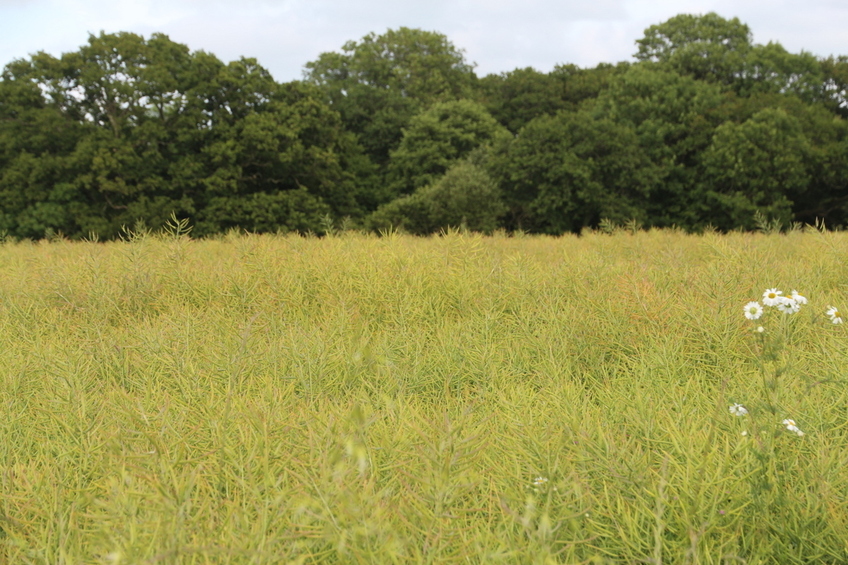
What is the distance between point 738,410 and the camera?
7.99 ft

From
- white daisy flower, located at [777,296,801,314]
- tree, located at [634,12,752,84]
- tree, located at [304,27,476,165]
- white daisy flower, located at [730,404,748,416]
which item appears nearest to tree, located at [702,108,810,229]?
tree, located at [634,12,752,84]

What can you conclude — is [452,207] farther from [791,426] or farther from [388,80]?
[791,426]

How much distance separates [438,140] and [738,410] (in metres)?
31.6

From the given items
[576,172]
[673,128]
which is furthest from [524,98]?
[576,172]

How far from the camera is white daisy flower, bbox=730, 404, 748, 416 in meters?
2.37

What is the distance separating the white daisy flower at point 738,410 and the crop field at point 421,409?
3cm

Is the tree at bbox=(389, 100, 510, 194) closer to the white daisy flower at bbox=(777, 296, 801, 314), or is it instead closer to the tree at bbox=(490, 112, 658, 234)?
the tree at bbox=(490, 112, 658, 234)

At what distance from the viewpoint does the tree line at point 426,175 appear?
25.8 metres

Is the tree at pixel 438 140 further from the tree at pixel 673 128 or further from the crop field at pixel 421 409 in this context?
the crop field at pixel 421 409

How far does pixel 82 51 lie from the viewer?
1045 inches

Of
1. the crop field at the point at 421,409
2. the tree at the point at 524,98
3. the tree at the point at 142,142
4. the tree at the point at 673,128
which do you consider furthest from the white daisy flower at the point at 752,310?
the tree at the point at 524,98

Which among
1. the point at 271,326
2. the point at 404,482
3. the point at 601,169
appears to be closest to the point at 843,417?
the point at 404,482

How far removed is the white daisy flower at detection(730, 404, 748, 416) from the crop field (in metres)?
0.03

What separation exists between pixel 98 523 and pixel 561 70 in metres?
38.3
